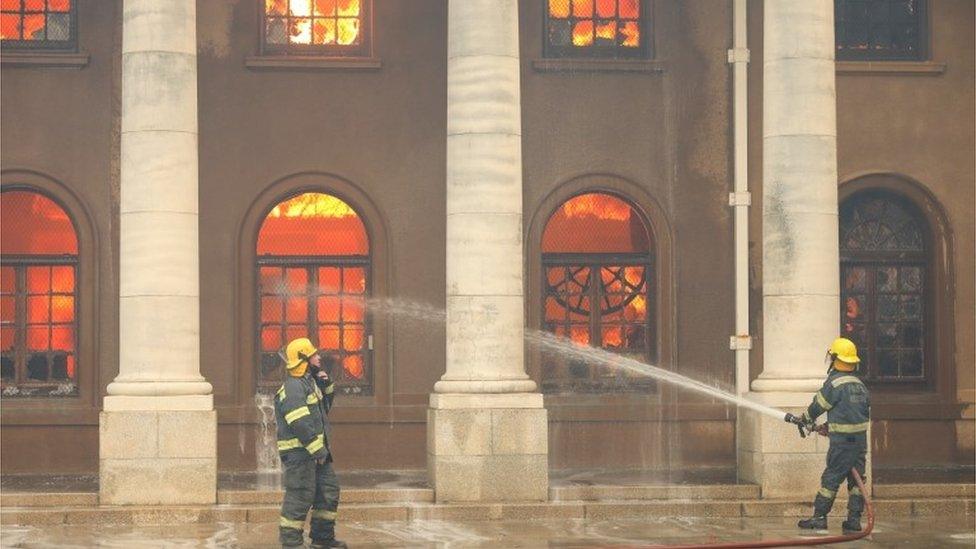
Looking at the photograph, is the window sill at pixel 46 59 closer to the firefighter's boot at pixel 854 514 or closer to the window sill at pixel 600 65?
the window sill at pixel 600 65

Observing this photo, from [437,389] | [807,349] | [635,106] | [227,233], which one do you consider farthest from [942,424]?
[227,233]

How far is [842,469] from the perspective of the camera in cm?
1969

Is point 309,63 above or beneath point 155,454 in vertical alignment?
above

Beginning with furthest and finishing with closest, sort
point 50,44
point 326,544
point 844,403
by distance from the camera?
point 50,44 → point 844,403 → point 326,544

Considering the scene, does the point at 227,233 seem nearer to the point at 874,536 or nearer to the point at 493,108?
the point at 493,108

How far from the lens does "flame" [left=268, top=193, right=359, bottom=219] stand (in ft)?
84.6

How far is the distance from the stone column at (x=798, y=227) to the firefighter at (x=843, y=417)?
2.79m

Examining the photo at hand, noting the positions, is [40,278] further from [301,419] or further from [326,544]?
[301,419]

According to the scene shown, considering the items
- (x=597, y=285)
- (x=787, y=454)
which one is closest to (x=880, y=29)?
(x=597, y=285)

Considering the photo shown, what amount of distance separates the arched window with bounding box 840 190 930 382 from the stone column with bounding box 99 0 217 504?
940cm

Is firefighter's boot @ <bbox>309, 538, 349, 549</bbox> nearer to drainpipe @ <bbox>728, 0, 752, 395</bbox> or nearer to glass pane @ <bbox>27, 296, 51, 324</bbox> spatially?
drainpipe @ <bbox>728, 0, 752, 395</bbox>

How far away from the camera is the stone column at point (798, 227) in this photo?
2270 cm

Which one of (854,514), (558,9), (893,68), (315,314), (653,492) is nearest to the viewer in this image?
(854,514)

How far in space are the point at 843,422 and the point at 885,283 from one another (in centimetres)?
722
